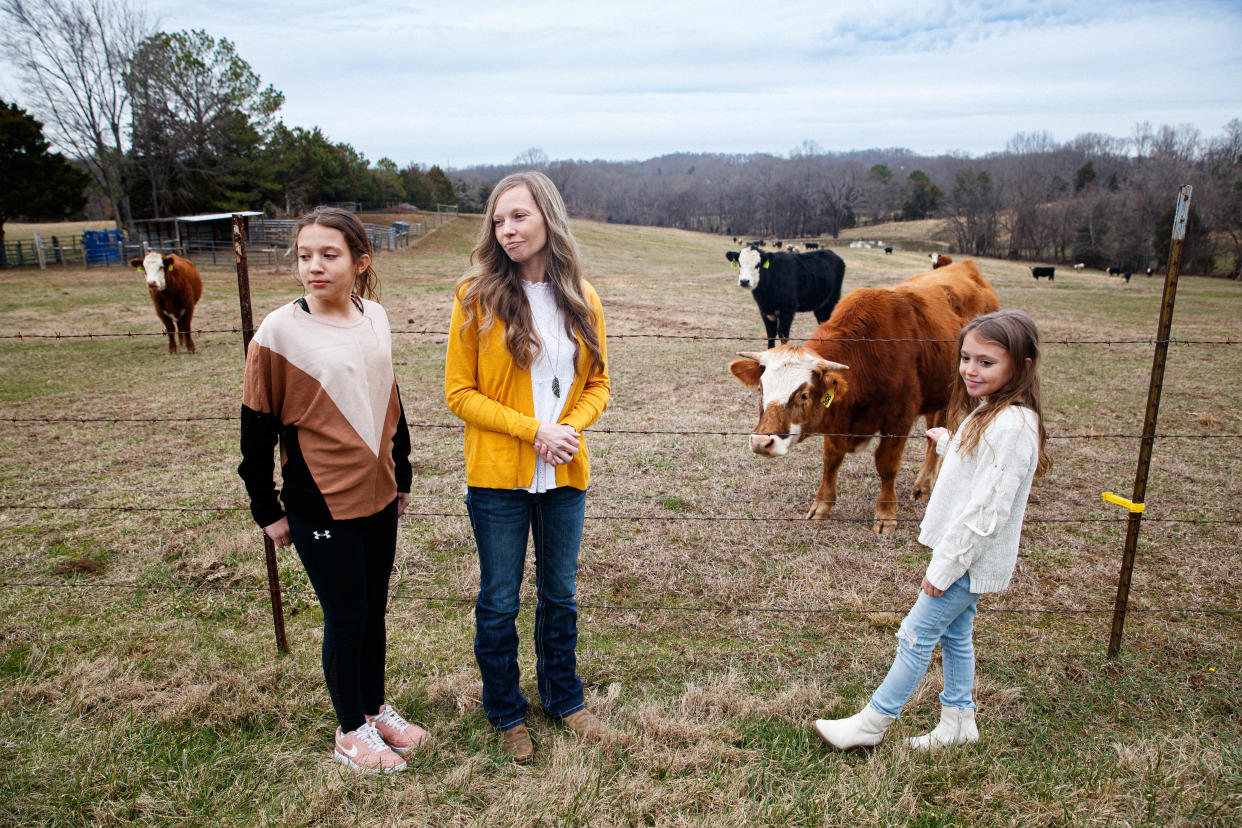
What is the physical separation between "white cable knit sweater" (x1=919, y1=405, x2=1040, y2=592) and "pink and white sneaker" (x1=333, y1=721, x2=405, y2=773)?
2128 millimetres

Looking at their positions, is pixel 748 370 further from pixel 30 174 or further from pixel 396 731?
pixel 30 174

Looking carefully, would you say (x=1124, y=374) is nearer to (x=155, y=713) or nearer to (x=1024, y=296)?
(x=155, y=713)

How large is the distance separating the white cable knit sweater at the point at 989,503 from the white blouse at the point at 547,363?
1384 millimetres

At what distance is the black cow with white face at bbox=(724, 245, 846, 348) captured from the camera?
1319 centimetres

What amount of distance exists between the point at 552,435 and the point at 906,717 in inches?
79.5

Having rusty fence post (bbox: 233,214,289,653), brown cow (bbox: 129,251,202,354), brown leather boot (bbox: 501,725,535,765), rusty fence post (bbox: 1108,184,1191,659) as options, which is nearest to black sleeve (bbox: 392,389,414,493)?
rusty fence post (bbox: 233,214,289,653)

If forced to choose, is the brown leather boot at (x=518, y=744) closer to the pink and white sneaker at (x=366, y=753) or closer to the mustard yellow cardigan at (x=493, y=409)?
the pink and white sneaker at (x=366, y=753)

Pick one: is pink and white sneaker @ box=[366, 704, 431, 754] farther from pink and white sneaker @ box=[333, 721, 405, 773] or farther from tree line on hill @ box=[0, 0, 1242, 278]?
tree line on hill @ box=[0, 0, 1242, 278]

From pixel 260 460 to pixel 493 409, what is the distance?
0.81m

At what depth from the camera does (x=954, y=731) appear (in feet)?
9.07

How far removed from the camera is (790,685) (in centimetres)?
325

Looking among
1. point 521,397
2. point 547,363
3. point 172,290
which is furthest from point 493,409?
point 172,290

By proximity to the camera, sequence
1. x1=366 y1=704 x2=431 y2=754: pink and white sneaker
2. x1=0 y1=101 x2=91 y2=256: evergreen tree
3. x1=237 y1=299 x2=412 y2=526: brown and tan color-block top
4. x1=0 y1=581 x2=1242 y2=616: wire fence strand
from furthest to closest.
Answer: x1=0 y1=101 x2=91 y2=256: evergreen tree, x1=0 y1=581 x2=1242 y2=616: wire fence strand, x1=366 y1=704 x2=431 y2=754: pink and white sneaker, x1=237 y1=299 x2=412 y2=526: brown and tan color-block top

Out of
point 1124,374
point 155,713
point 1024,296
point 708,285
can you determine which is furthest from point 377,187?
point 155,713
